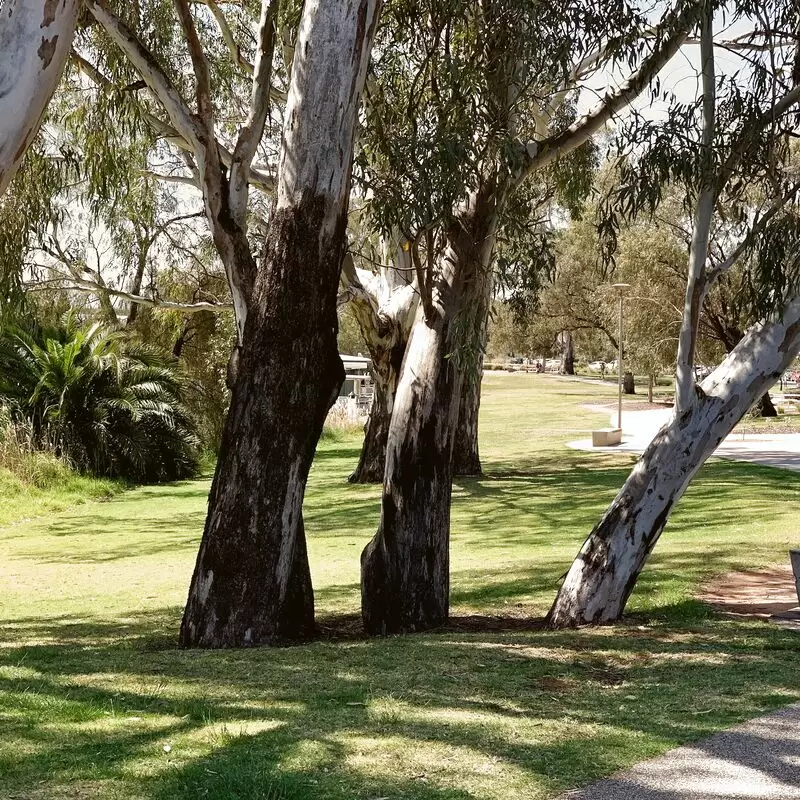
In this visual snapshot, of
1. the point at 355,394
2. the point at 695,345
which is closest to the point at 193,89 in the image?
the point at 695,345

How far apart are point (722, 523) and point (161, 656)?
8908 millimetres

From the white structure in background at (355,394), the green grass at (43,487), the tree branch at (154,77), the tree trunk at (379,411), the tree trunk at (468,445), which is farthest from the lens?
the white structure in background at (355,394)

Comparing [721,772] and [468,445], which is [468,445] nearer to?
[468,445]

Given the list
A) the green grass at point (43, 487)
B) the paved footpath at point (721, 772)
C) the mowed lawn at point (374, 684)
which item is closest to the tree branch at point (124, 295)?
the green grass at point (43, 487)

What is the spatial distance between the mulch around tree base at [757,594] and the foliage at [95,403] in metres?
14.1

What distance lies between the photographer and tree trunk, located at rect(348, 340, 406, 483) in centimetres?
1916

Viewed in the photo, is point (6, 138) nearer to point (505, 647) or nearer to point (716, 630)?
point (505, 647)

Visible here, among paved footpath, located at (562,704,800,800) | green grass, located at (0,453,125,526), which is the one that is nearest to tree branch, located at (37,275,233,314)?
green grass, located at (0,453,125,526)

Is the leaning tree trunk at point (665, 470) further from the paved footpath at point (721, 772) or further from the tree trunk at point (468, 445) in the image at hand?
the tree trunk at point (468, 445)

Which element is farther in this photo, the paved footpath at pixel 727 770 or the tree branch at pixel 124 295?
the tree branch at pixel 124 295

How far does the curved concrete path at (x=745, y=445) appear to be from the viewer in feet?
73.8

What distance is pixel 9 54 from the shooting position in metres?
4.66

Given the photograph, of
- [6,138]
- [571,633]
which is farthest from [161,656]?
[6,138]

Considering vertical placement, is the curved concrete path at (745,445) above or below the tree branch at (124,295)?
below
